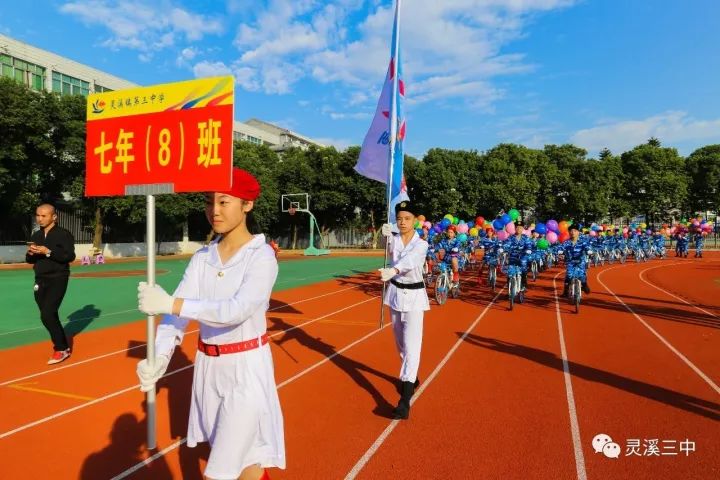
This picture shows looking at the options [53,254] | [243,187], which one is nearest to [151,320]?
[243,187]

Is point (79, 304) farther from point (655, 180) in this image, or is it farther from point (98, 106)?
point (655, 180)

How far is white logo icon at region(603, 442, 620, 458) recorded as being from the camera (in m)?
3.68

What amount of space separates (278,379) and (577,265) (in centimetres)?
795

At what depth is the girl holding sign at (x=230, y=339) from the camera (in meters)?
2.01

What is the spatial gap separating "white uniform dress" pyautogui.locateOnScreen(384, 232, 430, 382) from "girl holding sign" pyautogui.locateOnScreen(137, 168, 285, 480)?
2.30 m

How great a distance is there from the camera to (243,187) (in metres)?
2.29

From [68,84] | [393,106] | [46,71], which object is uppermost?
[46,71]

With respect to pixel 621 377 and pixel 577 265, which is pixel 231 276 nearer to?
pixel 621 377

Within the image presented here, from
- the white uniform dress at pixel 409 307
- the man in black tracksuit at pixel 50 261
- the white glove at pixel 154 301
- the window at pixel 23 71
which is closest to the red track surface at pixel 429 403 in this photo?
the white uniform dress at pixel 409 307

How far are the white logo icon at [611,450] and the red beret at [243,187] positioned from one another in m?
3.42

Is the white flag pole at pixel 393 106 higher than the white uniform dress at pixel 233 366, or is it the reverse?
the white flag pole at pixel 393 106

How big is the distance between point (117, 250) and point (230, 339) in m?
31.8

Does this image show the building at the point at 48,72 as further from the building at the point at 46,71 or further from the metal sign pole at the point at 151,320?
the metal sign pole at the point at 151,320

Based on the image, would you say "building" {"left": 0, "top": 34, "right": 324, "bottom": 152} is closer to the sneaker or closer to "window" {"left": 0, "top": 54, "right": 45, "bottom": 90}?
"window" {"left": 0, "top": 54, "right": 45, "bottom": 90}
